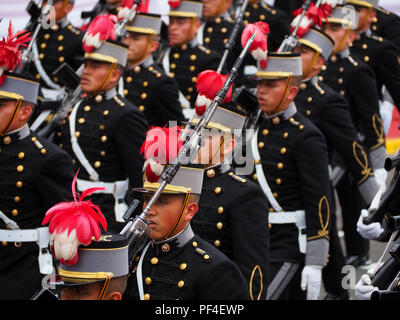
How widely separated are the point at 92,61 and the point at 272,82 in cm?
136

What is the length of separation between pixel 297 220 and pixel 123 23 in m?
2.71

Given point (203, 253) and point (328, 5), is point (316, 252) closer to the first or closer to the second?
point (203, 253)

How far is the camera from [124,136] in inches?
330

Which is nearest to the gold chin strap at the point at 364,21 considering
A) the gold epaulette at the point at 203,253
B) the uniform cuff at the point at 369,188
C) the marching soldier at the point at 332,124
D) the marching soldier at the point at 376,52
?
the marching soldier at the point at 376,52

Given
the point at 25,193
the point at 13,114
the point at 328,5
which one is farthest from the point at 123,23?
the point at 25,193

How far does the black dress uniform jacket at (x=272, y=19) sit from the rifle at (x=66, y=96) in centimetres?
228

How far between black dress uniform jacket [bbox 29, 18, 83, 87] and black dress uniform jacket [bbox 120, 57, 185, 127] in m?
0.85

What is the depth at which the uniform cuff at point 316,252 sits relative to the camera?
7.87 meters

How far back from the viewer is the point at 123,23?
984 centimetres

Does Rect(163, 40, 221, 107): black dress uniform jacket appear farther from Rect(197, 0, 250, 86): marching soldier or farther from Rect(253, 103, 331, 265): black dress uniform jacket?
Rect(253, 103, 331, 265): black dress uniform jacket

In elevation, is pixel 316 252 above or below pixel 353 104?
below

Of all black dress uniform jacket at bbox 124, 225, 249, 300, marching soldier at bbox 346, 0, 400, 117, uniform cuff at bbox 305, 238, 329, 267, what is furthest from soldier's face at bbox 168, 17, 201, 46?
black dress uniform jacket at bbox 124, 225, 249, 300

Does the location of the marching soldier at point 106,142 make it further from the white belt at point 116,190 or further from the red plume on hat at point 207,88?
the red plume on hat at point 207,88
